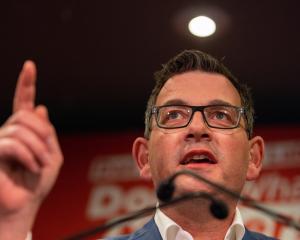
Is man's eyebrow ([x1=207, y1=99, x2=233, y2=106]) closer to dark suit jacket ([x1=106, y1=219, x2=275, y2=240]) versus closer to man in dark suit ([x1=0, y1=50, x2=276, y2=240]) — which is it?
man in dark suit ([x1=0, y1=50, x2=276, y2=240])

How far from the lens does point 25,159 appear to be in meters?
0.73

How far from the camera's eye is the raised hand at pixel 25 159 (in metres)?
0.73

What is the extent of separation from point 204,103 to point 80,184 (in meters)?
1.76

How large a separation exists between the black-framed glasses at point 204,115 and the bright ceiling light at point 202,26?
3.79 feet

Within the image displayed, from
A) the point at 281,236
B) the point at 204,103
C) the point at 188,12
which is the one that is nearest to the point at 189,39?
the point at 188,12

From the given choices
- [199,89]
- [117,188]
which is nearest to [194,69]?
[199,89]

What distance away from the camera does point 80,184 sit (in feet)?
9.64

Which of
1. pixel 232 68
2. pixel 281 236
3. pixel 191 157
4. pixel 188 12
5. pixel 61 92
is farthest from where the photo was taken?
pixel 61 92

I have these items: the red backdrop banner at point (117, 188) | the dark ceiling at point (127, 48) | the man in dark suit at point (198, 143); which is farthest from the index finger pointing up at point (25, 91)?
the red backdrop banner at point (117, 188)

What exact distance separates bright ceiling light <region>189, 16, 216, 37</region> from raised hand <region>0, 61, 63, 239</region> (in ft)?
5.64

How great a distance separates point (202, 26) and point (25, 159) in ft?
5.91

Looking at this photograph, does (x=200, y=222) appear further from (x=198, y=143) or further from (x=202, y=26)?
(x=202, y=26)

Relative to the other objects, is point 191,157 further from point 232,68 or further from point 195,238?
A: point 232,68

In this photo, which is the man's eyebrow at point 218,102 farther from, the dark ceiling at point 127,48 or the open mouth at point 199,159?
the dark ceiling at point 127,48
